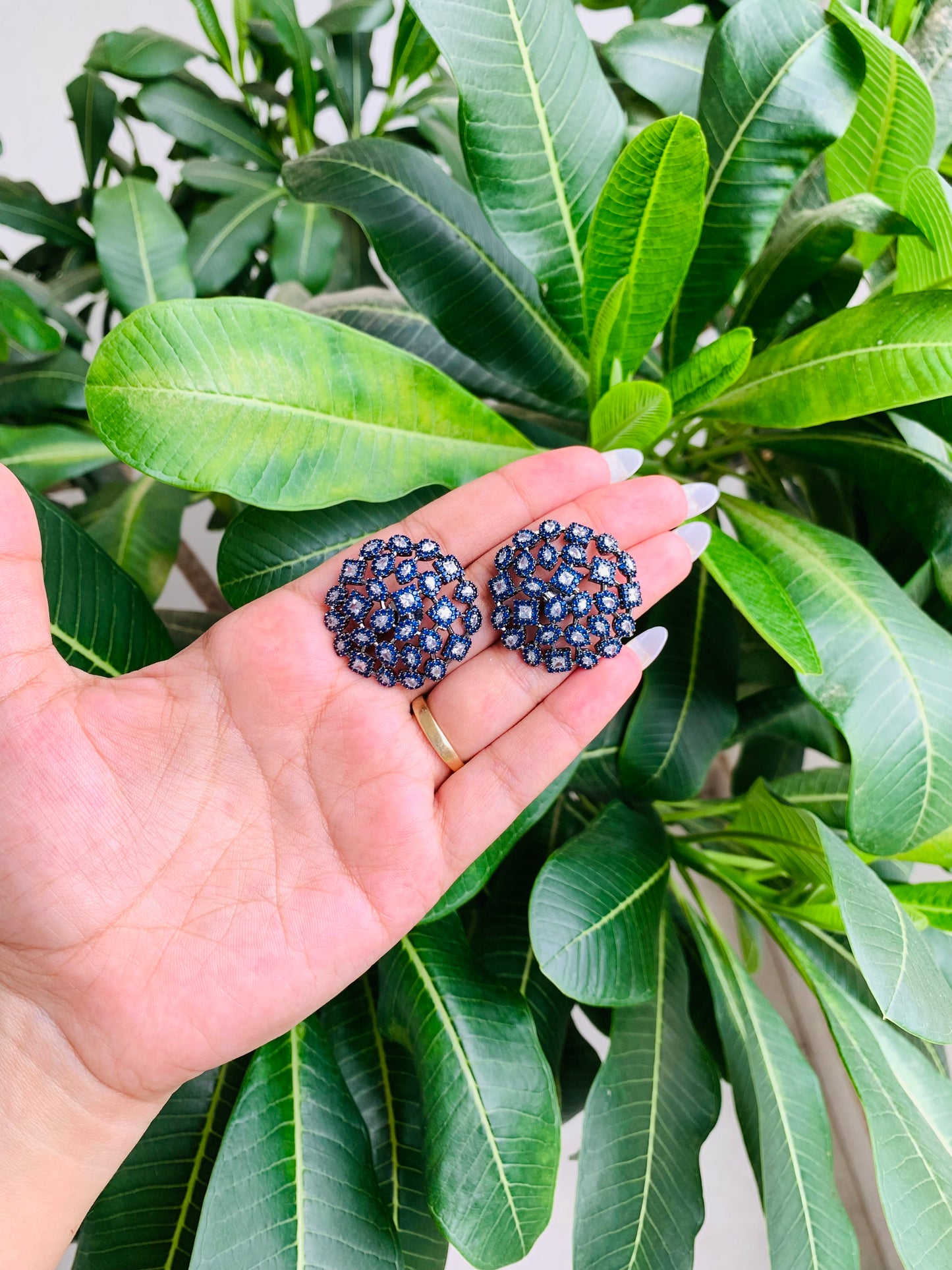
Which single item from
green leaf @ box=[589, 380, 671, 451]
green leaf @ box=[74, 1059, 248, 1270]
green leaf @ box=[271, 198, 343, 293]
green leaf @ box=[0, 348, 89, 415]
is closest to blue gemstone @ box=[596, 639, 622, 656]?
green leaf @ box=[589, 380, 671, 451]

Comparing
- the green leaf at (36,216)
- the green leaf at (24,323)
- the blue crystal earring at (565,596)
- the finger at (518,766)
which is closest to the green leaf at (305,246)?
the green leaf at (24,323)

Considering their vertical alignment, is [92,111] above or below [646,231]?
above

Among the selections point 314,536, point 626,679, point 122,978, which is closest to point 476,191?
point 314,536

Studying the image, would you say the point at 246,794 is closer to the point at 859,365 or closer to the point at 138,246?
the point at 859,365

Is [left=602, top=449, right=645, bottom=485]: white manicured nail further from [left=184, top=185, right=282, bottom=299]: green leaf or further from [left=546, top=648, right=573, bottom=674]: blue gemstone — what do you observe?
[left=184, top=185, right=282, bottom=299]: green leaf

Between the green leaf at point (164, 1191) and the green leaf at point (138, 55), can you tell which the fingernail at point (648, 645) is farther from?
the green leaf at point (138, 55)

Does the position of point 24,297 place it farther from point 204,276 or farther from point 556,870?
point 556,870

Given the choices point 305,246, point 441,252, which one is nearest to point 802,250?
point 441,252
